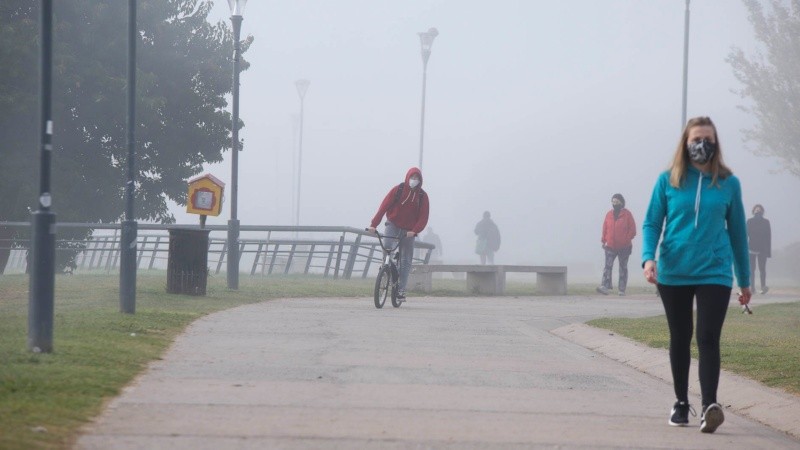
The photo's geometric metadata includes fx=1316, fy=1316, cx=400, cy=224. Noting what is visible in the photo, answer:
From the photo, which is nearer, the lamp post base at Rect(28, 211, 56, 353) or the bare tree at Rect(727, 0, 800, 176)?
the lamp post base at Rect(28, 211, 56, 353)

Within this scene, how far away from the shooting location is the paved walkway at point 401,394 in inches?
258

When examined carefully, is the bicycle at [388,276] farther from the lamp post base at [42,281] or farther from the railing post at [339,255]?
the railing post at [339,255]

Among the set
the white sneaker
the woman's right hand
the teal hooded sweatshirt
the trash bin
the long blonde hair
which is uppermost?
the long blonde hair

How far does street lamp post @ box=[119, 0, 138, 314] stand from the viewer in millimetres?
13375

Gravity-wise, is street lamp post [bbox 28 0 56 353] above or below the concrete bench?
above

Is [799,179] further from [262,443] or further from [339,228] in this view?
[262,443]

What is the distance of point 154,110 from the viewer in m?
32.4

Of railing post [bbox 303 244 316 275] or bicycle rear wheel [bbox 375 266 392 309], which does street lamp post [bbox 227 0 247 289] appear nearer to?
bicycle rear wheel [bbox 375 266 392 309]

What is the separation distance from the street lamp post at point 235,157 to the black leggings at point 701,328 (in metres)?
13.9

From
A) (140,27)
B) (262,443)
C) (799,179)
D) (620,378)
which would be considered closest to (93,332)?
(620,378)

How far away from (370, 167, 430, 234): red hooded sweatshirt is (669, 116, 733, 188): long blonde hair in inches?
398

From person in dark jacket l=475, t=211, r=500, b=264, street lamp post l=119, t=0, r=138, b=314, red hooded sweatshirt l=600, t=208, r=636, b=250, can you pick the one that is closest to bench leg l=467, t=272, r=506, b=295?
red hooded sweatshirt l=600, t=208, r=636, b=250

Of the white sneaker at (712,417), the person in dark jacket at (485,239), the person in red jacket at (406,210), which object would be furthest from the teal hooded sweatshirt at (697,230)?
the person in dark jacket at (485,239)

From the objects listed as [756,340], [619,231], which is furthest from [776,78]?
[756,340]
